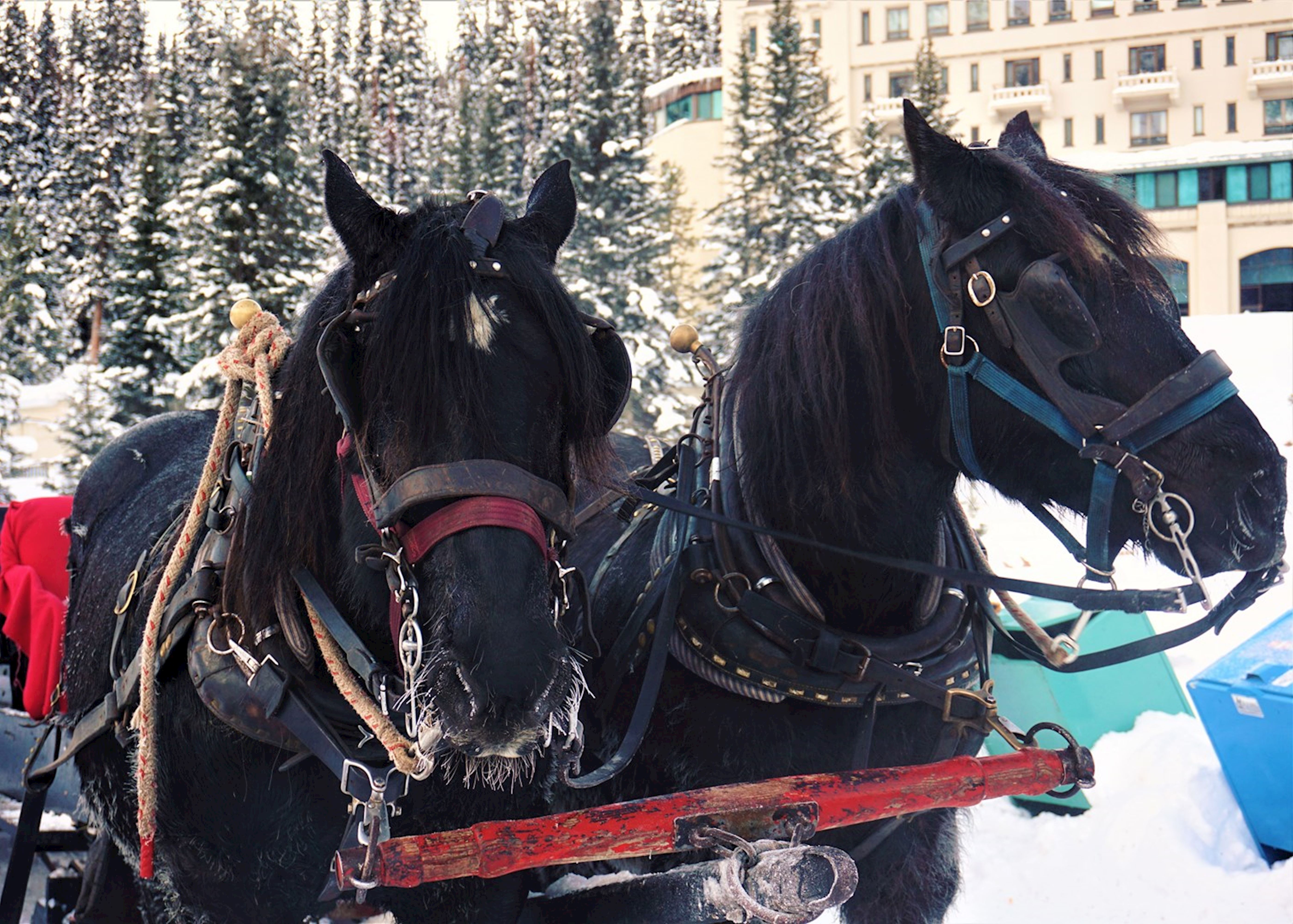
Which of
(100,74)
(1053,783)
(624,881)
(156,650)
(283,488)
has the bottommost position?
(624,881)

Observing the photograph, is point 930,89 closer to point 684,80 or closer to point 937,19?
point 937,19

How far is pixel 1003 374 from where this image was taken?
222 cm

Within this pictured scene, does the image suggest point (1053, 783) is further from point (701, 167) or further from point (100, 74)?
point (100, 74)

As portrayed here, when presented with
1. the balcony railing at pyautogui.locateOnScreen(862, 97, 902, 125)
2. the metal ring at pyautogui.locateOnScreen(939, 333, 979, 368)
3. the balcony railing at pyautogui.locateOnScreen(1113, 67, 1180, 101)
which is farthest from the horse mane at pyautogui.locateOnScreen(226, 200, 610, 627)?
the balcony railing at pyautogui.locateOnScreen(862, 97, 902, 125)

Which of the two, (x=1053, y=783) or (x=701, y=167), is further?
(x=701, y=167)

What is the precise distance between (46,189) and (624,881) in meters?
51.5

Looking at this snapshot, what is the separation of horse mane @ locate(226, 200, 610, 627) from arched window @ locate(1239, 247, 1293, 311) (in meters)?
9.44

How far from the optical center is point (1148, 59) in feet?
42.9

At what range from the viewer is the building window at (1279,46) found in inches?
223

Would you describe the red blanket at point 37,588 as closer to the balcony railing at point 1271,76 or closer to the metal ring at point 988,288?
the metal ring at point 988,288

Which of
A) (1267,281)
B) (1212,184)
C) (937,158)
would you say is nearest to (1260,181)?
(1212,184)

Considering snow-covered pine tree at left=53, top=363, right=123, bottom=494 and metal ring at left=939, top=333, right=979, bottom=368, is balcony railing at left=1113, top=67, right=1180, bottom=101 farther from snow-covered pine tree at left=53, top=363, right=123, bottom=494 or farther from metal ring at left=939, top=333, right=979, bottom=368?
snow-covered pine tree at left=53, top=363, right=123, bottom=494

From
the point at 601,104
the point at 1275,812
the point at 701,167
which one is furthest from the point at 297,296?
the point at 701,167

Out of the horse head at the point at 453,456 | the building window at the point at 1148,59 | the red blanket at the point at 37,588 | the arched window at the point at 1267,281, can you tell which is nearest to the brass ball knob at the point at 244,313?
the horse head at the point at 453,456
